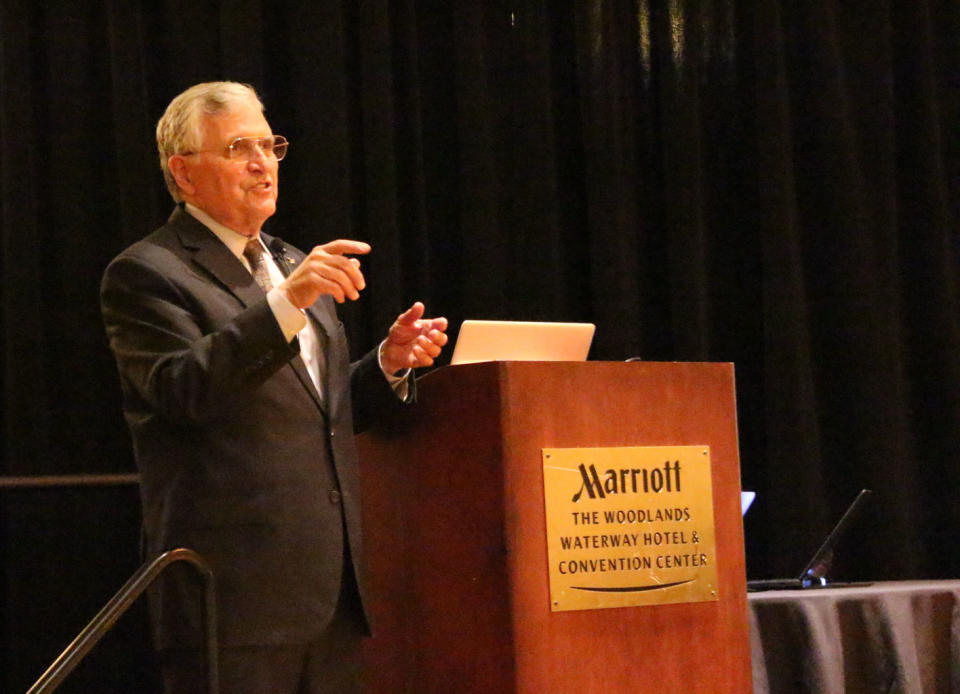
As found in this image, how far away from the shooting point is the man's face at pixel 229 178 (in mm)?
2318

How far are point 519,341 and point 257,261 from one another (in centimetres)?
52

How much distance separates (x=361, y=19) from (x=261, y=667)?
2195mm

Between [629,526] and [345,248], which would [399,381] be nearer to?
[345,248]

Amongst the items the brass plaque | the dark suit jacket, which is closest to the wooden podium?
the brass plaque

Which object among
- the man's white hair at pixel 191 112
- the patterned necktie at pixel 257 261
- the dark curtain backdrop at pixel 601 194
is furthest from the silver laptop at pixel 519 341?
the dark curtain backdrop at pixel 601 194

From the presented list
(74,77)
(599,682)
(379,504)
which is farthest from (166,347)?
(74,77)

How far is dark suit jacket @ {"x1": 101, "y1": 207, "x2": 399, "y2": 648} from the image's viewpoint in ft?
6.60

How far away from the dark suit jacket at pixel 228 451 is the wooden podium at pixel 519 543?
139 millimetres

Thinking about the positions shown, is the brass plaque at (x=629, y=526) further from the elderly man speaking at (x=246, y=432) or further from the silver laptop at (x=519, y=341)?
the elderly man speaking at (x=246, y=432)

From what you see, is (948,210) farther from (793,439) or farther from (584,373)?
(584,373)

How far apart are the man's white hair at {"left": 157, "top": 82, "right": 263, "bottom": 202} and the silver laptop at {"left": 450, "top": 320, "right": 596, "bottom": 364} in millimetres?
617

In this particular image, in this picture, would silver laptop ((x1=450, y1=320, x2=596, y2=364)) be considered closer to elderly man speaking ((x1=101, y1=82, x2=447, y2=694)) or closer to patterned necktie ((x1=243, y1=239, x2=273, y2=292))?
elderly man speaking ((x1=101, y1=82, x2=447, y2=694))

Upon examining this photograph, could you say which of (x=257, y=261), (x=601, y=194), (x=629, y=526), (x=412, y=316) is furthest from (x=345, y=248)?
(x=601, y=194)

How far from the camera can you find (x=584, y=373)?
84.1 inches
